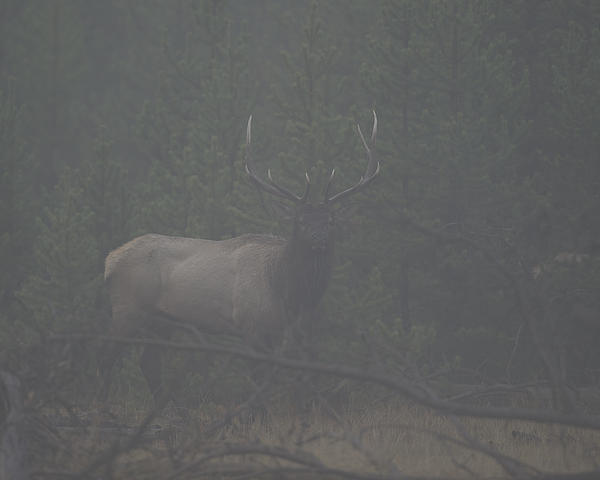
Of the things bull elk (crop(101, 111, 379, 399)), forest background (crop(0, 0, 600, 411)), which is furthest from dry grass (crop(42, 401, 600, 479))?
forest background (crop(0, 0, 600, 411))

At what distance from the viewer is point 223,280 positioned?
9.02m

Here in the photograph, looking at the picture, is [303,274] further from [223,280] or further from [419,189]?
[419,189]

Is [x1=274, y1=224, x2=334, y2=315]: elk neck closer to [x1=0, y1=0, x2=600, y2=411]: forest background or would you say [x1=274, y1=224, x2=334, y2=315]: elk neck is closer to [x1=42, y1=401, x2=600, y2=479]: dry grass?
[x1=0, y1=0, x2=600, y2=411]: forest background

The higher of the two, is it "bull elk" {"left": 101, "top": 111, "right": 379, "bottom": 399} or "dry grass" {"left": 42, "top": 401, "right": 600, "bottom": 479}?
"bull elk" {"left": 101, "top": 111, "right": 379, "bottom": 399}

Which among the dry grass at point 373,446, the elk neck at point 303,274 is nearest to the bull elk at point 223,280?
the elk neck at point 303,274

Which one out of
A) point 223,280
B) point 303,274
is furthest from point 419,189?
point 223,280

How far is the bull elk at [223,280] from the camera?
27.7 feet

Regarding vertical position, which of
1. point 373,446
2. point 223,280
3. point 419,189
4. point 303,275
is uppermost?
point 419,189

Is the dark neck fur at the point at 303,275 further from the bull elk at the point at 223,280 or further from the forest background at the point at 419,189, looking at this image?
the forest background at the point at 419,189

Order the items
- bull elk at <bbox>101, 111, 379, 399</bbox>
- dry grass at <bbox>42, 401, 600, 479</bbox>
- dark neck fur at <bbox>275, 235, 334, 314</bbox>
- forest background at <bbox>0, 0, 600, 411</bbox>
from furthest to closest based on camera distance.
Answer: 1. forest background at <bbox>0, 0, 600, 411</bbox>
2. bull elk at <bbox>101, 111, 379, 399</bbox>
3. dark neck fur at <bbox>275, 235, 334, 314</bbox>
4. dry grass at <bbox>42, 401, 600, 479</bbox>

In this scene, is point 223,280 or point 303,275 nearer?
point 303,275

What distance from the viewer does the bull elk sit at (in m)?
8.45

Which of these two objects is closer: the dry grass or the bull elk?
the dry grass

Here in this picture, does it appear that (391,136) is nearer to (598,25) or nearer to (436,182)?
(436,182)
